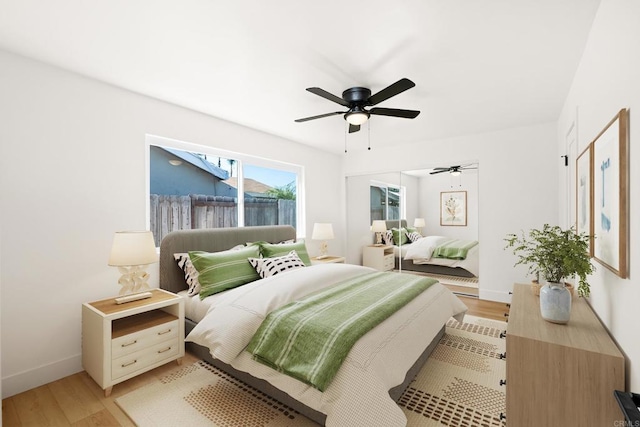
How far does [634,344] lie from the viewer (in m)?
1.15

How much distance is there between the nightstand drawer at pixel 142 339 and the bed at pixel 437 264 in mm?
3858

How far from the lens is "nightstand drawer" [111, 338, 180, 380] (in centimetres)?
218

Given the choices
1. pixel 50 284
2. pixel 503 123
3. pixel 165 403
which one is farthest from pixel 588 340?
pixel 50 284

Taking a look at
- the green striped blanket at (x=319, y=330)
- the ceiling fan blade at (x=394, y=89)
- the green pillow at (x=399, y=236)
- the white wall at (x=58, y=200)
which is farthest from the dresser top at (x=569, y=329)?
the green pillow at (x=399, y=236)

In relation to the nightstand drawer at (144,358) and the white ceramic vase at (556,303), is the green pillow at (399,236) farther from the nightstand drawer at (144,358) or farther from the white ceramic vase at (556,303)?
the nightstand drawer at (144,358)

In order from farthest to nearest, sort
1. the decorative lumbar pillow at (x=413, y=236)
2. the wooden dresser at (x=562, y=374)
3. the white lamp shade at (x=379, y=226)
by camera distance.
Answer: the white lamp shade at (x=379, y=226), the decorative lumbar pillow at (x=413, y=236), the wooden dresser at (x=562, y=374)

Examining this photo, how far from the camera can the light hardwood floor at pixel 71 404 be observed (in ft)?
6.15

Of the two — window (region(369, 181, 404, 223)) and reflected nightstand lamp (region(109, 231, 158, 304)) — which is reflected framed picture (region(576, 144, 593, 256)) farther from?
reflected nightstand lamp (region(109, 231, 158, 304))

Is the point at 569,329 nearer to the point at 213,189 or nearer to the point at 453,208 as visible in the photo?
the point at 453,208

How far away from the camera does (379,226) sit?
A: 545 cm

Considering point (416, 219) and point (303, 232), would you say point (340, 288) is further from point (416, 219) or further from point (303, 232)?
point (416, 219)

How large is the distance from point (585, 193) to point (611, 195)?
0.76m

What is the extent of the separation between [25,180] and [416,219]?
4915mm

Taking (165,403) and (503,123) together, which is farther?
(503,123)
